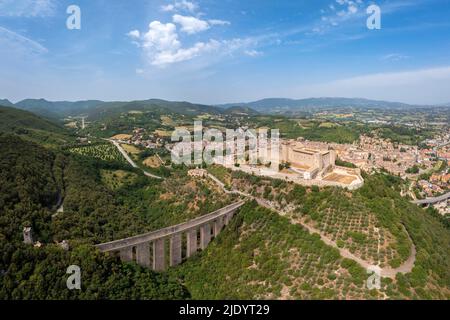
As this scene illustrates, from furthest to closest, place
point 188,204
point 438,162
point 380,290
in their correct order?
1. point 438,162
2. point 188,204
3. point 380,290

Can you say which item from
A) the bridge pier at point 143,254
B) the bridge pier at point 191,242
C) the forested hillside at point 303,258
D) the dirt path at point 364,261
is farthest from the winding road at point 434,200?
the bridge pier at point 143,254

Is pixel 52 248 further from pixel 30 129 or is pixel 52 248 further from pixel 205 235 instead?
pixel 30 129

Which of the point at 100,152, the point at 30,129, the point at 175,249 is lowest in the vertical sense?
the point at 175,249

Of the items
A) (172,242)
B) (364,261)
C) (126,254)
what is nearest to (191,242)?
(172,242)

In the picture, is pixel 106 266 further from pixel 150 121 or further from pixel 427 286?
pixel 150 121
